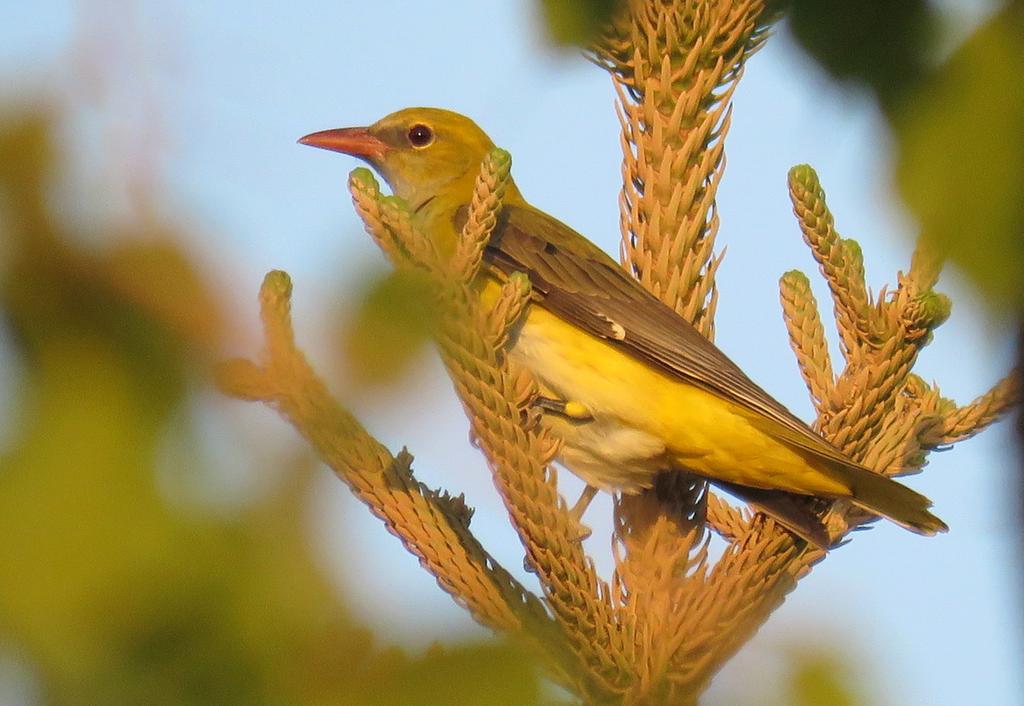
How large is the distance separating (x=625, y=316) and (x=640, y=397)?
1.04ft

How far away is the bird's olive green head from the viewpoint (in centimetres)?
479

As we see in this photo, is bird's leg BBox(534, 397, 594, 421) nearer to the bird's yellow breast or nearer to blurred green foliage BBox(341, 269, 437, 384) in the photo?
the bird's yellow breast

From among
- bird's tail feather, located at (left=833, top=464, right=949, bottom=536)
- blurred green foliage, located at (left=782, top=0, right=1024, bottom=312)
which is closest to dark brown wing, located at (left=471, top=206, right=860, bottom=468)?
bird's tail feather, located at (left=833, top=464, right=949, bottom=536)

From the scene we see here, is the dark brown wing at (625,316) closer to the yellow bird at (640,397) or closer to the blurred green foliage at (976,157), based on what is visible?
the yellow bird at (640,397)

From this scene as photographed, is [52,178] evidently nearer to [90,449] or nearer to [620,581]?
[90,449]

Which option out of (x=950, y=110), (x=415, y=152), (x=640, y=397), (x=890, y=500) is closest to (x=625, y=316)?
(x=640, y=397)

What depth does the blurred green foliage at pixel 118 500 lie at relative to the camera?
0.84 meters

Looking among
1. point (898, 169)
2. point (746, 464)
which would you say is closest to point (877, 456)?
point (746, 464)

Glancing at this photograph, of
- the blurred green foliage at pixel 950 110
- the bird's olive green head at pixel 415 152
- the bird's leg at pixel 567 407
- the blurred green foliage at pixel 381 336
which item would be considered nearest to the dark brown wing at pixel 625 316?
the bird's leg at pixel 567 407

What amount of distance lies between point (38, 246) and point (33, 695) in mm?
329

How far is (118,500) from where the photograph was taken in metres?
0.87

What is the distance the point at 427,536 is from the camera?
2.54 meters

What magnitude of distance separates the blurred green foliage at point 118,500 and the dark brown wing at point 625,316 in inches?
91.4

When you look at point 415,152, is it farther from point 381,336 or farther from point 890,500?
point 381,336
